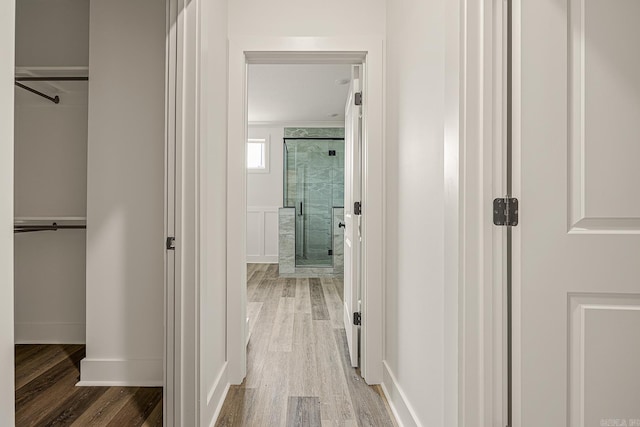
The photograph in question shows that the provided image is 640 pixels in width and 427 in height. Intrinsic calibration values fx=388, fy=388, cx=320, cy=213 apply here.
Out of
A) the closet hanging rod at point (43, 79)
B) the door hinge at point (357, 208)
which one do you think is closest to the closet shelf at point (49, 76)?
the closet hanging rod at point (43, 79)

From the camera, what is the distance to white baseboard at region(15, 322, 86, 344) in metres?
2.75

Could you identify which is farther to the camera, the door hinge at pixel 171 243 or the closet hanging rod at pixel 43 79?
the closet hanging rod at pixel 43 79

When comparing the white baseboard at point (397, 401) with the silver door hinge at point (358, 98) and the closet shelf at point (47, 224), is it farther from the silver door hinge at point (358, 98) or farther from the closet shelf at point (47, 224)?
the closet shelf at point (47, 224)

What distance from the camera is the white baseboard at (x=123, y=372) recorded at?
7.38 feet

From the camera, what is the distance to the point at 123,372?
2266 millimetres

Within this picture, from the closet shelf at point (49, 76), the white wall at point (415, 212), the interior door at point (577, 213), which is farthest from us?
the closet shelf at point (49, 76)

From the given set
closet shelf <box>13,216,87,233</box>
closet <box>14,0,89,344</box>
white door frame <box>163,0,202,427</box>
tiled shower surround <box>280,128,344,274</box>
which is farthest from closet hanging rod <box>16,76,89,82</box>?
tiled shower surround <box>280,128,344,274</box>

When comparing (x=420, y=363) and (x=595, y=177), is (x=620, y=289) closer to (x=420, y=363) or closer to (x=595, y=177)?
(x=595, y=177)

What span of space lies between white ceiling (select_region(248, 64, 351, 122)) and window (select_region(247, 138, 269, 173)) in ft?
1.49

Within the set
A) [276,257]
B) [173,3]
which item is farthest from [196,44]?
[276,257]

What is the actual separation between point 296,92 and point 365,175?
10.4 ft

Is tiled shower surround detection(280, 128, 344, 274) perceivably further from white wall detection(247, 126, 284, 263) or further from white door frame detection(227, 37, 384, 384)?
white door frame detection(227, 37, 384, 384)

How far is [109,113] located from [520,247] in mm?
2280

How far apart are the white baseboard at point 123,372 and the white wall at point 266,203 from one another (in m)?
4.73
